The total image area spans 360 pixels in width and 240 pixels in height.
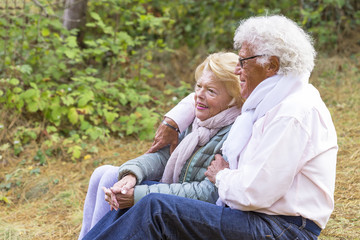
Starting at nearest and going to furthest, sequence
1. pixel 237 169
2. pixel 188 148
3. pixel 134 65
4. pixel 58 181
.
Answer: pixel 237 169 → pixel 188 148 → pixel 58 181 → pixel 134 65

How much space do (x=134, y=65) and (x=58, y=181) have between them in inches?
91.5

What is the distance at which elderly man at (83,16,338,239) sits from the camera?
177 centimetres

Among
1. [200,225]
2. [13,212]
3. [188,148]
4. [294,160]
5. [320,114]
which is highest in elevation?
[320,114]

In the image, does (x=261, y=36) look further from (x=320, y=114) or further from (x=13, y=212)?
(x=13, y=212)

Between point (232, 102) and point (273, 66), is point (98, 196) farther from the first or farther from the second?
point (273, 66)

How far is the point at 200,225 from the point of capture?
1858 millimetres

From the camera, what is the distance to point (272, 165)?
1746 millimetres

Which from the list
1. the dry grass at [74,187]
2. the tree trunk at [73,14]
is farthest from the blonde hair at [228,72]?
the tree trunk at [73,14]

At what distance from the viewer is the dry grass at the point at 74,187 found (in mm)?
3112

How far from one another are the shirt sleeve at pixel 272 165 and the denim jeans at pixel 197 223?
0.09 metres

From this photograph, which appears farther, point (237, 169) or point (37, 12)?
point (37, 12)

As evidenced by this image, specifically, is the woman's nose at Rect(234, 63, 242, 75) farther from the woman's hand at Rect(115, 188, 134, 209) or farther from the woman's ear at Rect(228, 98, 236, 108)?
the woman's hand at Rect(115, 188, 134, 209)

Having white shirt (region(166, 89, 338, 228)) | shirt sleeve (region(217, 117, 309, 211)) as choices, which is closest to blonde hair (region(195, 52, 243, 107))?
white shirt (region(166, 89, 338, 228))

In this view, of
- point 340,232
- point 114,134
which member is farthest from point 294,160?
point 114,134
